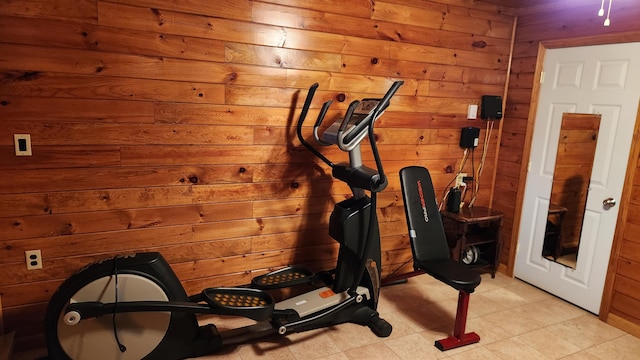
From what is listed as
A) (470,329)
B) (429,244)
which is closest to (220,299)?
(429,244)

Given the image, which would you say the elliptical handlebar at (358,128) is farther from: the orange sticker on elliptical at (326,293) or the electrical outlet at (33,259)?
the electrical outlet at (33,259)

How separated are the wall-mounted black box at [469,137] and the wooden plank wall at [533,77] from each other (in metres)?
0.41

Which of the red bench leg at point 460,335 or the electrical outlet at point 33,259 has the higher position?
the electrical outlet at point 33,259

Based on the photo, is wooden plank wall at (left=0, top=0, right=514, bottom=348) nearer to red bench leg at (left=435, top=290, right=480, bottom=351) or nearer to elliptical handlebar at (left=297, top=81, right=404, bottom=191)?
elliptical handlebar at (left=297, top=81, right=404, bottom=191)

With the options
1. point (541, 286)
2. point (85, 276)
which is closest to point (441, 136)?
point (541, 286)

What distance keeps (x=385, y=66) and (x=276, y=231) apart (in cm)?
154

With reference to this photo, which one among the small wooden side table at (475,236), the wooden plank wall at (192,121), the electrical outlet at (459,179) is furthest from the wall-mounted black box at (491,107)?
the small wooden side table at (475,236)

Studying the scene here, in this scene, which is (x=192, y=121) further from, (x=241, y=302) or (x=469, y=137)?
(x=469, y=137)

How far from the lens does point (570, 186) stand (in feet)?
11.1

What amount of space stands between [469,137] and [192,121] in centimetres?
240

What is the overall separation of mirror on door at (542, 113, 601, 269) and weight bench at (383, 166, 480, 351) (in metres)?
1.18

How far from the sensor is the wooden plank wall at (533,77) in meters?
2.91

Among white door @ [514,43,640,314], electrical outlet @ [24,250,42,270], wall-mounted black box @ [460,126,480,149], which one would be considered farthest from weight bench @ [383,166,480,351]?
electrical outlet @ [24,250,42,270]

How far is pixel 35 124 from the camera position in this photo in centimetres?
228
